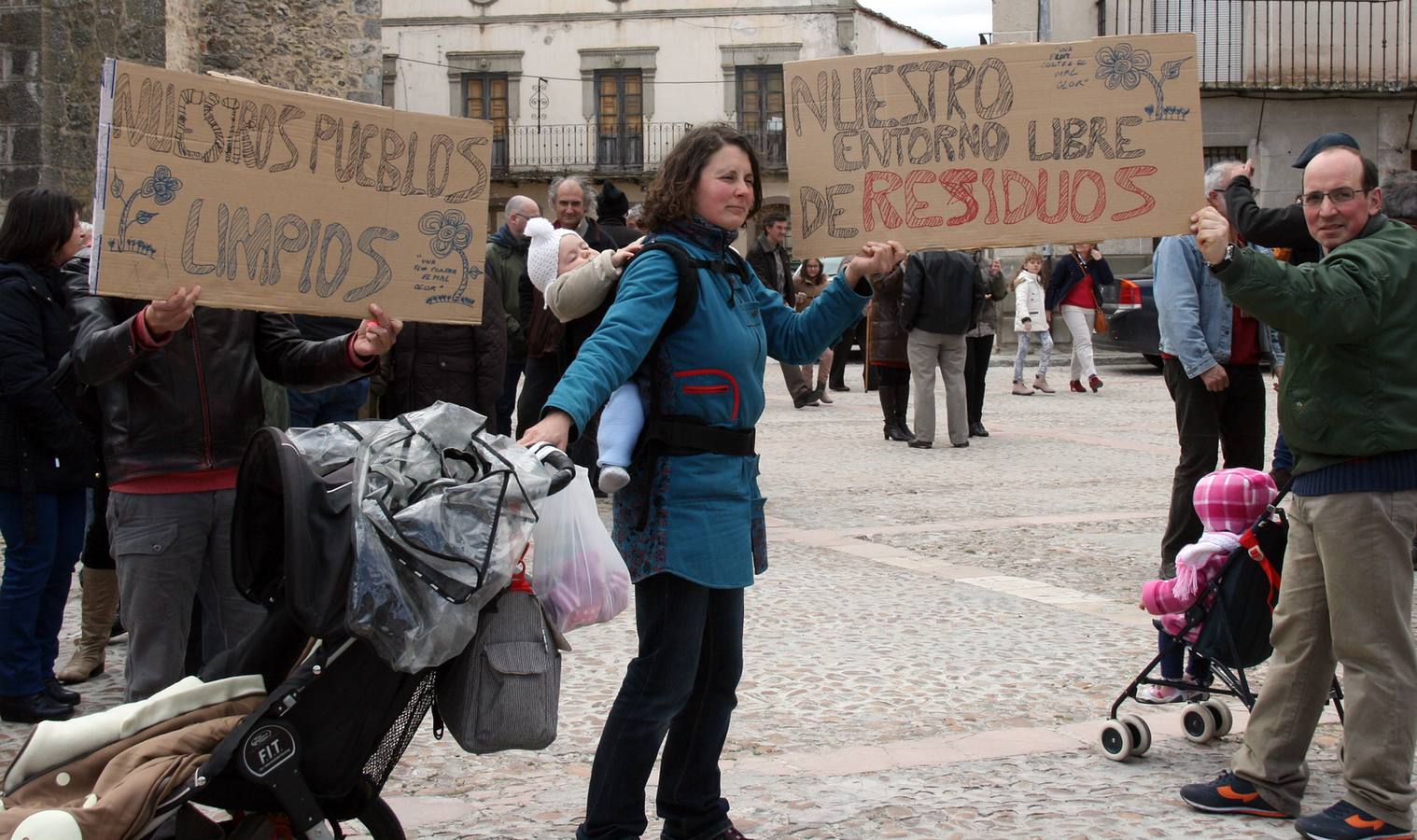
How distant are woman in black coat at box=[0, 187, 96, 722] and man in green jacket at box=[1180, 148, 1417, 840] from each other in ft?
12.0

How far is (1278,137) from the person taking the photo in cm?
2531

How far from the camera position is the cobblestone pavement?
4.07 m

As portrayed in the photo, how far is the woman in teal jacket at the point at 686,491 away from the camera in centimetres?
356

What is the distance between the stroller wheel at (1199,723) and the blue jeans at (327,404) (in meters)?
4.11

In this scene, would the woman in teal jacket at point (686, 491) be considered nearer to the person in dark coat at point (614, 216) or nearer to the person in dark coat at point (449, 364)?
the person in dark coat at point (449, 364)

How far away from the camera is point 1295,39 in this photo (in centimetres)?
2533

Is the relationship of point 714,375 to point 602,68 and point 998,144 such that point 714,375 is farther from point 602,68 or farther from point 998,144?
point 602,68

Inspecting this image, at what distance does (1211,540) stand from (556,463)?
2246 millimetres

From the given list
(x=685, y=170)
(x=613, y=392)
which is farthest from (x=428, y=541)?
(x=685, y=170)

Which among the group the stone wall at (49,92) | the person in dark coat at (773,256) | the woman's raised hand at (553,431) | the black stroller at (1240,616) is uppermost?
the stone wall at (49,92)

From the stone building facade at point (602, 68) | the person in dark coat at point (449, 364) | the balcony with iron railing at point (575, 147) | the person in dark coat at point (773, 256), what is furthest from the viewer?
the balcony with iron railing at point (575, 147)

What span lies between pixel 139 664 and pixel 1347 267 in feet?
10.8

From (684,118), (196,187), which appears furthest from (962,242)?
(684,118)

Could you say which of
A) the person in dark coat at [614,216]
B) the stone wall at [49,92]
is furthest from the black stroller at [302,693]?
the stone wall at [49,92]
